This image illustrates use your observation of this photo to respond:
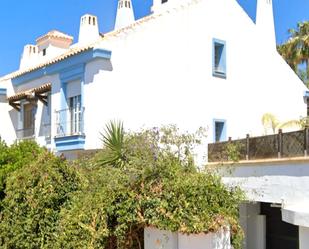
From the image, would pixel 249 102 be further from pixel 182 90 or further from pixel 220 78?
pixel 182 90

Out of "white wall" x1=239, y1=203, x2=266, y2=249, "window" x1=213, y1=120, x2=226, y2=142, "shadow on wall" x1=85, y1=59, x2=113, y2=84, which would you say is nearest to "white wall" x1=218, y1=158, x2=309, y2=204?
"white wall" x1=239, y1=203, x2=266, y2=249

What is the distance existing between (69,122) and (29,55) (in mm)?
13566

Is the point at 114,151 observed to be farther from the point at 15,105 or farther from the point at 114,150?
the point at 15,105

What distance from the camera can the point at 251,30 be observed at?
22938 mm

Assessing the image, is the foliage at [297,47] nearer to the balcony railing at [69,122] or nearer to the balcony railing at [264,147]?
the balcony railing at [69,122]

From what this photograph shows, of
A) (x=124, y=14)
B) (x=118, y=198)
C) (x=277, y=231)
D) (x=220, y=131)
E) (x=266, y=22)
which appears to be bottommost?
(x=277, y=231)

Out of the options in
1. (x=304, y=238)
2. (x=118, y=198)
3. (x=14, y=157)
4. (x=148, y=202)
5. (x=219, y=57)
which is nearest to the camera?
(x=304, y=238)

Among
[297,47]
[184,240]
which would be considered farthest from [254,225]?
[297,47]

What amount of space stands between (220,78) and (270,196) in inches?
→ 364

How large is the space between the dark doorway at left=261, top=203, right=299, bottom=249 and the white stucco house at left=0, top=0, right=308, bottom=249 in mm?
5491

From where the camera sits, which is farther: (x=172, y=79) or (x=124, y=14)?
(x=124, y=14)

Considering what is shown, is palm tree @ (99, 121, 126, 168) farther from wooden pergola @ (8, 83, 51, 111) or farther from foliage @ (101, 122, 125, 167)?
wooden pergola @ (8, 83, 51, 111)

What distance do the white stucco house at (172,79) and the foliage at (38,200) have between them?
21.2ft

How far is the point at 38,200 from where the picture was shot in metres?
12.2
